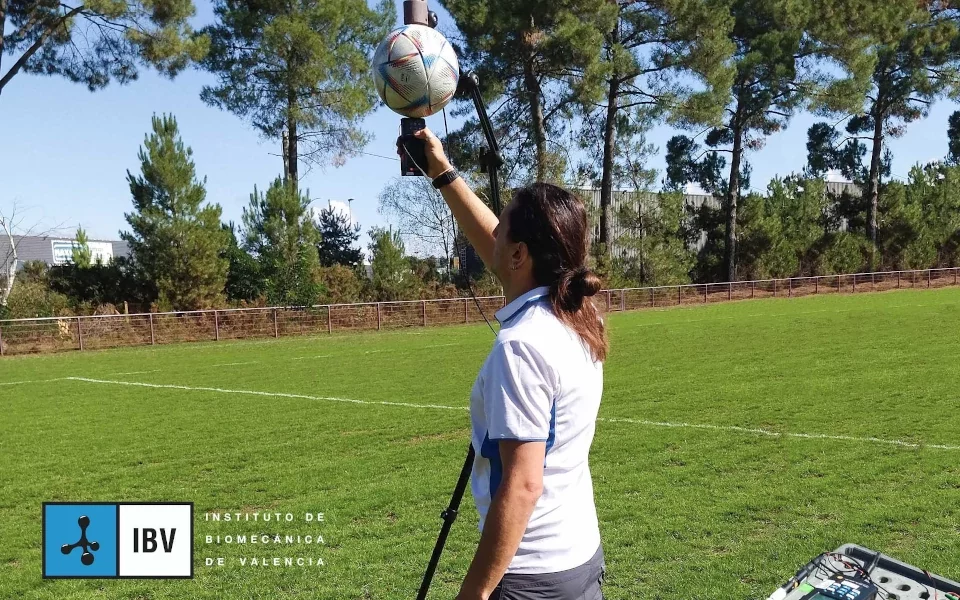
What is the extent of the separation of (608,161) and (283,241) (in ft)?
46.7

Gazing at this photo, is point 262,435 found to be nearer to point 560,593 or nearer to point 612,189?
point 560,593

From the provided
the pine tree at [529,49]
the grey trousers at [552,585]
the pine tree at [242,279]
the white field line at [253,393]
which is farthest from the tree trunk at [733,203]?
the grey trousers at [552,585]

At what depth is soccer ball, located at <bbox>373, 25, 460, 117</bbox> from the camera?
2.89m

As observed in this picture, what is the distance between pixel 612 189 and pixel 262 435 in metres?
29.8

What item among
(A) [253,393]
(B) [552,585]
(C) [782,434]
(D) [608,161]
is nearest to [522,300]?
(B) [552,585]

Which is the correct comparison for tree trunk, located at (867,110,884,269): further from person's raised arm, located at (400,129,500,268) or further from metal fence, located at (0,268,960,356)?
person's raised arm, located at (400,129,500,268)

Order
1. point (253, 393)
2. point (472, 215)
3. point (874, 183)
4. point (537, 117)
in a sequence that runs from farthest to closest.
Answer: point (874, 183) → point (537, 117) → point (253, 393) → point (472, 215)

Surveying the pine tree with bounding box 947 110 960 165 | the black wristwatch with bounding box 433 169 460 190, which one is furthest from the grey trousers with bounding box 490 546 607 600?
the pine tree with bounding box 947 110 960 165

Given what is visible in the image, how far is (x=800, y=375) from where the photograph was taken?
12.0 meters

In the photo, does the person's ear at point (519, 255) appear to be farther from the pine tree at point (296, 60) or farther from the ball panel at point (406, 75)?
the pine tree at point (296, 60)

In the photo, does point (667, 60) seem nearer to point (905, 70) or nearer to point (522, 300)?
point (905, 70)

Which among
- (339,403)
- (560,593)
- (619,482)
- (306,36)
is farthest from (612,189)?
(560,593)

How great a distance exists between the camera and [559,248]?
2.02 m

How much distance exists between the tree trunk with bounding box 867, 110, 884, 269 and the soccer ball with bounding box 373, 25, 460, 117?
45.4 m
